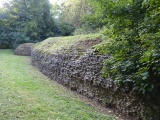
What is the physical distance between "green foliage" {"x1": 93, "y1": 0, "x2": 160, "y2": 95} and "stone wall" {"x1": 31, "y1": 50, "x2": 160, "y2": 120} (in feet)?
1.25

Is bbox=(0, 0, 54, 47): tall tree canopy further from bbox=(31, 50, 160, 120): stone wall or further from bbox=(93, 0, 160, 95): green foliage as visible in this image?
bbox=(93, 0, 160, 95): green foliage

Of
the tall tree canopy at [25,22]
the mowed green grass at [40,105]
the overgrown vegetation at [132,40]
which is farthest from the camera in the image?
the tall tree canopy at [25,22]

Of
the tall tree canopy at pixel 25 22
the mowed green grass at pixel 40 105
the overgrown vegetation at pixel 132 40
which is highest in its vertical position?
the tall tree canopy at pixel 25 22

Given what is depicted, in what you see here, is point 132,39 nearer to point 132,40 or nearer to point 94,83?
point 132,40

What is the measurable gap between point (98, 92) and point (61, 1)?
14.9 meters

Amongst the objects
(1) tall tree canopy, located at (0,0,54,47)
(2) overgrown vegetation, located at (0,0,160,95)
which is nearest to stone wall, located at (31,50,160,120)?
(2) overgrown vegetation, located at (0,0,160,95)

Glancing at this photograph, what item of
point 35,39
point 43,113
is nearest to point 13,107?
point 43,113

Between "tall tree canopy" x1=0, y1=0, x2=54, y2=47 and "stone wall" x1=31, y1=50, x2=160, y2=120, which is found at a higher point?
"tall tree canopy" x1=0, y1=0, x2=54, y2=47

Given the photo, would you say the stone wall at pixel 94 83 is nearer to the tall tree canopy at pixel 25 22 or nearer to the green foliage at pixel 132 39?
the green foliage at pixel 132 39

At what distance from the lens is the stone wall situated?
347 cm

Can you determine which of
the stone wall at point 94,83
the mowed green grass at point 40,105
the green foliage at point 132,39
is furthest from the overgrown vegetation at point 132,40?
the mowed green grass at point 40,105

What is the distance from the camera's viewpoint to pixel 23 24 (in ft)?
50.5

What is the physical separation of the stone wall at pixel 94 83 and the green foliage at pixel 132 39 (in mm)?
382

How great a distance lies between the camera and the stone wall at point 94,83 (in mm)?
3468
